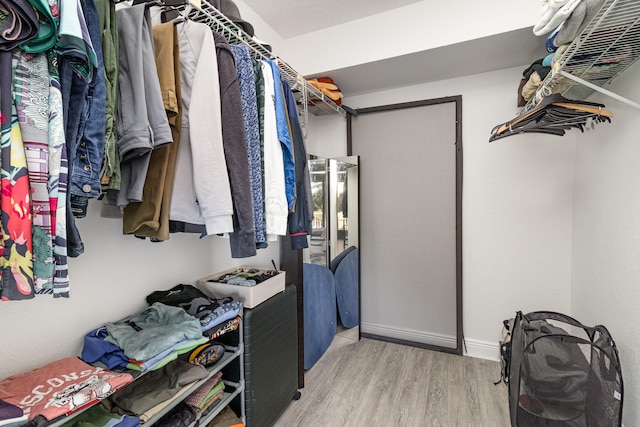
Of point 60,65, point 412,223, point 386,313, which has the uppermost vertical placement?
point 60,65

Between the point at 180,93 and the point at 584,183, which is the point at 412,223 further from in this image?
the point at 180,93

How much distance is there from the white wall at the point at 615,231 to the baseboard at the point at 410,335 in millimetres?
883

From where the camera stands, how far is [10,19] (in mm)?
589

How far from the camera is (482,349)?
235 cm

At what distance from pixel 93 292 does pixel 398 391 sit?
1777 millimetres

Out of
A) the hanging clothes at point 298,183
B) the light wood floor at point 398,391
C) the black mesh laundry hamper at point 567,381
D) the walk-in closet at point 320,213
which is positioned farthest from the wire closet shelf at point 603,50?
the light wood floor at point 398,391

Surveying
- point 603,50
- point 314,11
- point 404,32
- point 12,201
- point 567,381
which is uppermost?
point 314,11

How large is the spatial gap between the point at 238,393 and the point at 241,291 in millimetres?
454

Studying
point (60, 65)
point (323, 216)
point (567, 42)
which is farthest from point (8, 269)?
point (323, 216)

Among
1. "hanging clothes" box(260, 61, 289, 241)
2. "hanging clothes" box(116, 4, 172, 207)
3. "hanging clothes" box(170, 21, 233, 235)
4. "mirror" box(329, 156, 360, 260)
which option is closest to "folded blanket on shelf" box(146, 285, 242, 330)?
"hanging clothes" box(260, 61, 289, 241)

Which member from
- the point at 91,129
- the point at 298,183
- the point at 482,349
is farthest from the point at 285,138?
the point at 482,349

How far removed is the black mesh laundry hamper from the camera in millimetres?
1232

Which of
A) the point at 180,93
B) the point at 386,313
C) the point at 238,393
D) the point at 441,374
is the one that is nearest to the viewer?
the point at 180,93

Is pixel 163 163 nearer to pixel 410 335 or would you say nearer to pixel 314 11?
pixel 314 11
